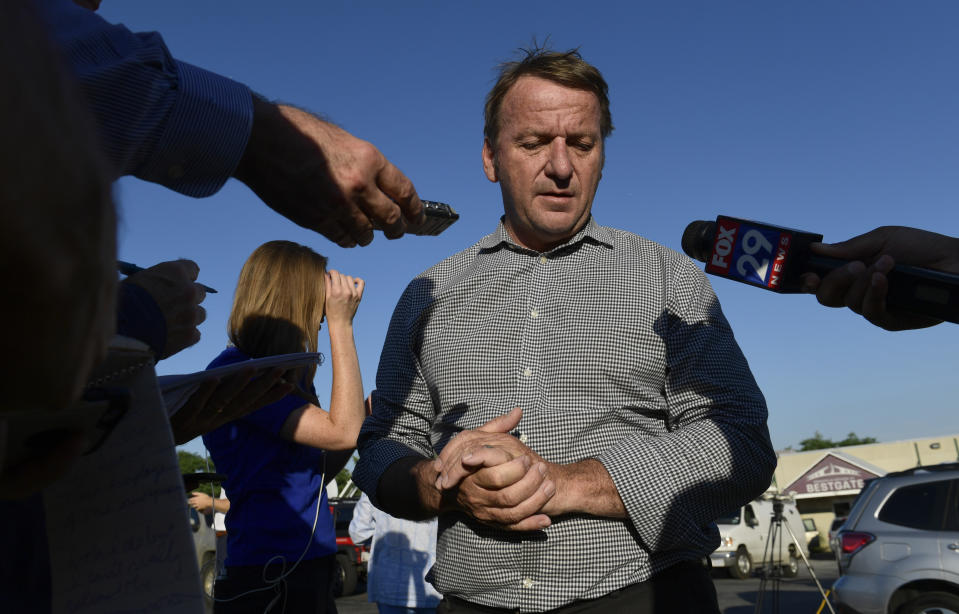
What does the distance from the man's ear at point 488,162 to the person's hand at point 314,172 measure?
1565 mm

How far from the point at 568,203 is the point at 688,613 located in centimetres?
123

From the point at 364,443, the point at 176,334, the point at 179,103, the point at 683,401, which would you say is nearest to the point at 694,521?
the point at 683,401

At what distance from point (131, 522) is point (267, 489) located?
2.18 metres

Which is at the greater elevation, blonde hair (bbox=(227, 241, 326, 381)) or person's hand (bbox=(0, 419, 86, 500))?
blonde hair (bbox=(227, 241, 326, 381))

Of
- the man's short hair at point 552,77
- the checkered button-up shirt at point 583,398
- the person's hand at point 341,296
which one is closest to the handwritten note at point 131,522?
the checkered button-up shirt at point 583,398

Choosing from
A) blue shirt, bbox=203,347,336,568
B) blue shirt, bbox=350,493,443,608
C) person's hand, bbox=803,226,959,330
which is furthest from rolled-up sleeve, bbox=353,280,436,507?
blue shirt, bbox=350,493,443,608

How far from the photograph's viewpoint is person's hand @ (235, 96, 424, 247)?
1.16m

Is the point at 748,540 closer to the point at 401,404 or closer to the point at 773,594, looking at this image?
the point at 773,594

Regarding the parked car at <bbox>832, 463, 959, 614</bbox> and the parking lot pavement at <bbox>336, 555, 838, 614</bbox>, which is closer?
the parked car at <bbox>832, 463, 959, 614</bbox>

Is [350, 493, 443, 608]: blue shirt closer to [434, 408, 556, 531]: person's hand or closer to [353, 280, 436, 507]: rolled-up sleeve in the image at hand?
[353, 280, 436, 507]: rolled-up sleeve

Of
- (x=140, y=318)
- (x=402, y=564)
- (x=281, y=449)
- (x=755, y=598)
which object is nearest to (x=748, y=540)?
(x=755, y=598)

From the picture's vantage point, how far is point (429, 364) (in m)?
2.40

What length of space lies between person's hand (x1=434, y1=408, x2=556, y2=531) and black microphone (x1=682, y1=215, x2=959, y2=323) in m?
0.67

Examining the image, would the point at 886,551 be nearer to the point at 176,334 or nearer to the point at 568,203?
the point at 568,203
